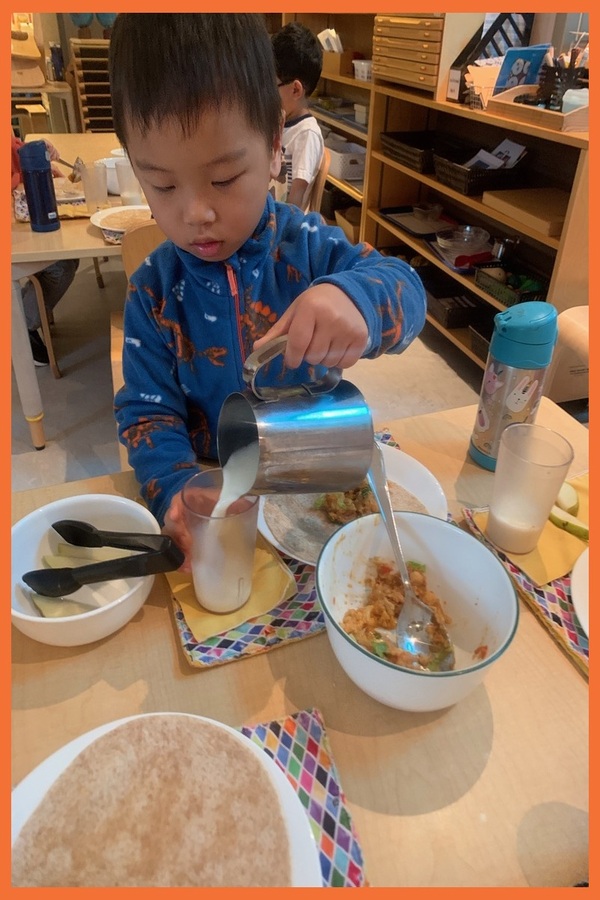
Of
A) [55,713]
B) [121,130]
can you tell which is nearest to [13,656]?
[55,713]

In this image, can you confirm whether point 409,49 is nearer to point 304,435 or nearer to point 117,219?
point 117,219

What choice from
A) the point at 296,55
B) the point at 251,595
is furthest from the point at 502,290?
the point at 251,595

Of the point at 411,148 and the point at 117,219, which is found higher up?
the point at 411,148

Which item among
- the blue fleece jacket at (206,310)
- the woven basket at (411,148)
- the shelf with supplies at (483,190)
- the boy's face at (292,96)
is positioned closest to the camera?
the blue fleece jacket at (206,310)

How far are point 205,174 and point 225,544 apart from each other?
419 millimetres

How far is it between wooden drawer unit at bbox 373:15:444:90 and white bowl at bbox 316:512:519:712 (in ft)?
7.77

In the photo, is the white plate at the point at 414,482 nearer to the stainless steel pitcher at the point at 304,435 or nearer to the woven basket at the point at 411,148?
the stainless steel pitcher at the point at 304,435

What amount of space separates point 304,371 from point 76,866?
73 cm

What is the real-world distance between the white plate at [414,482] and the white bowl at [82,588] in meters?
0.17

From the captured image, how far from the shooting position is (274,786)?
18.5 inches

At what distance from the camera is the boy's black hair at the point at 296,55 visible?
2.33 metres

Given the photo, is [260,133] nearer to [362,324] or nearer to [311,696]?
[362,324]

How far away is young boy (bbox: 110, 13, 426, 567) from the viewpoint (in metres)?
0.65

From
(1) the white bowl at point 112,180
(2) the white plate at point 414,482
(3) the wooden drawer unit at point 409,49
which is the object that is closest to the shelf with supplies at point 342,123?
(3) the wooden drawer unit at point 409,49
